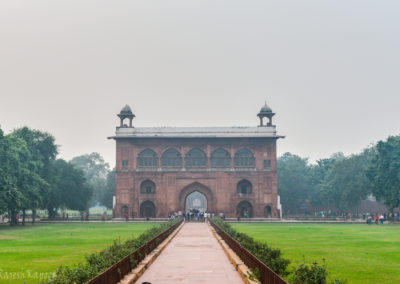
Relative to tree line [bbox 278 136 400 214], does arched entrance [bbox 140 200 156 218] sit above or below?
below

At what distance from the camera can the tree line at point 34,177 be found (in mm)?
35750

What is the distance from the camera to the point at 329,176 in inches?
2662

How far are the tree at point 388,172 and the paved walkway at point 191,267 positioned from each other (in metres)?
29.6

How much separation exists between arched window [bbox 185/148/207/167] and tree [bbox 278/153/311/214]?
66.1 feet

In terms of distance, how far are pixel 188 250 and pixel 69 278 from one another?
33.3 feet

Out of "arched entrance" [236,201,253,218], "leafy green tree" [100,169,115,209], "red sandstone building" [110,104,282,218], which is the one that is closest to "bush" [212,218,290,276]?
"red sandstone building" [110,104,282,218]

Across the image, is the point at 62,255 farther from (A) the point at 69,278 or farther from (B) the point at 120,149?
(B) the point at 120,149

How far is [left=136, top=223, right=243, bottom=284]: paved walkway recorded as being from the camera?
36.4 ft

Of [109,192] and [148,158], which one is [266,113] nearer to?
[148,158]

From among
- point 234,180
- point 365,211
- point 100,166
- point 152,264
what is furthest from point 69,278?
point 100,166

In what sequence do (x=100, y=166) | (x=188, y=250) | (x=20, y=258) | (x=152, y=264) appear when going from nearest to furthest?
1. (x=152, y=264)
2. (x=20, y=258)
3. (x=188, y=250)
4. (x=100, y=166)

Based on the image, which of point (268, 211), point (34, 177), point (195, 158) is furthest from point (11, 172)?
point (268, 211)

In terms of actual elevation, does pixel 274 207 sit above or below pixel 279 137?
below

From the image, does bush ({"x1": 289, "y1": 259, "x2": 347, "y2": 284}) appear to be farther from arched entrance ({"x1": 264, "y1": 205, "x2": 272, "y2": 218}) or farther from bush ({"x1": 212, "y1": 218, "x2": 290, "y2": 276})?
arched entrance ({"x1": 264, "y1": 205, "x2": 272, "y2": 218})
